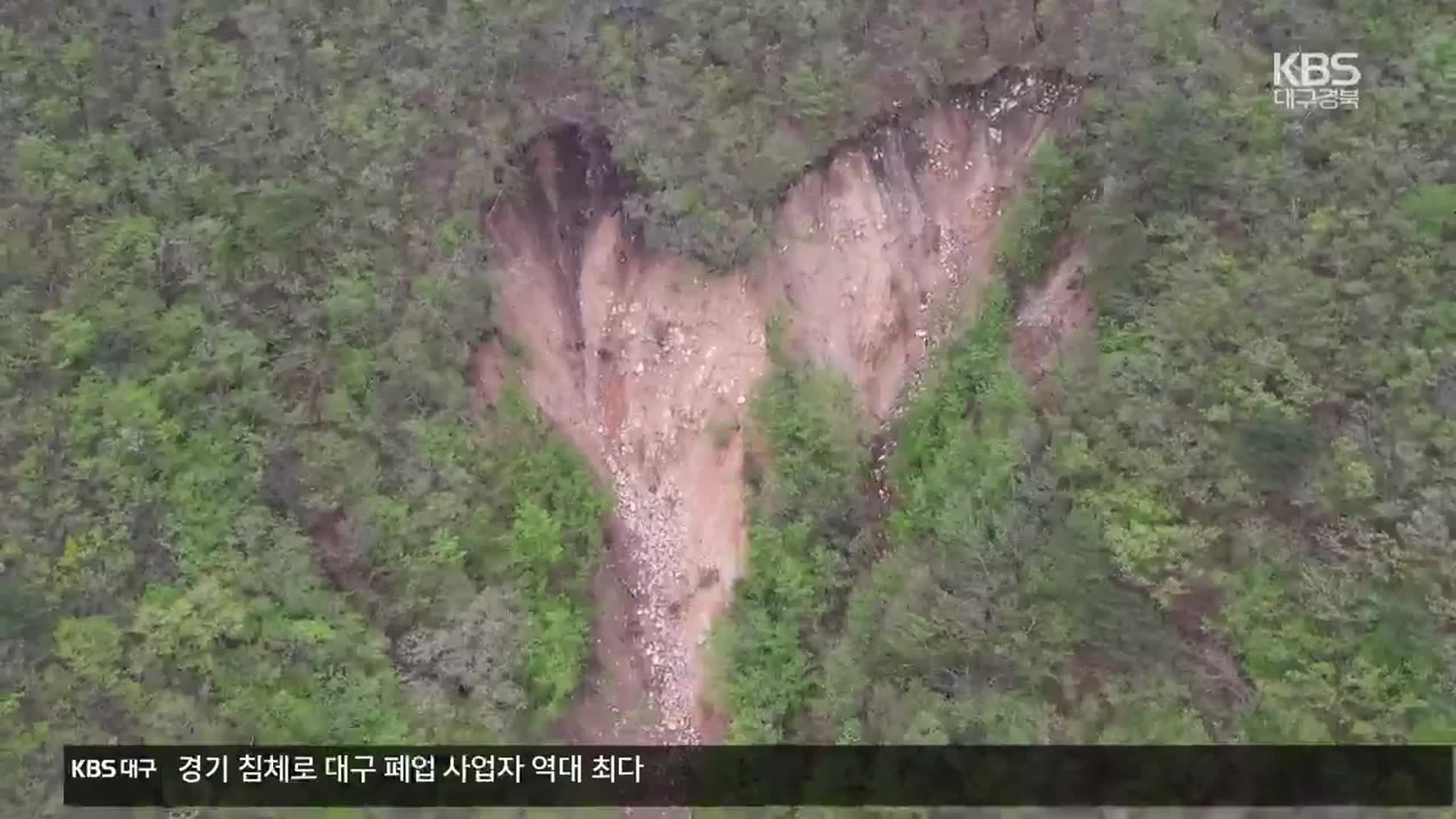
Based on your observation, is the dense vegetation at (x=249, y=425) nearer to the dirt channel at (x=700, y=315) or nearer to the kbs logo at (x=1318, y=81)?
the dirt channel at (x=700, y=315)

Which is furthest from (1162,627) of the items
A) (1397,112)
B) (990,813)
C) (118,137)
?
(118,137)

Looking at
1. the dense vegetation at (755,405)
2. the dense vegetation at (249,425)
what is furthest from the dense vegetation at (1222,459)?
the dense vegetation at (249,425)
